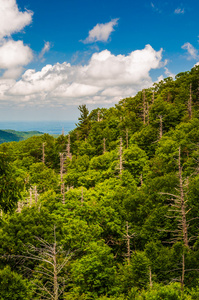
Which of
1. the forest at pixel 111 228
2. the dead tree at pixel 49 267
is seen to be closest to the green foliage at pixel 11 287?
the forest at pixel 111 228

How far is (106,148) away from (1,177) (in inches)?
2170

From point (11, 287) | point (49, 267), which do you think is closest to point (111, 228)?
point (49, 267)

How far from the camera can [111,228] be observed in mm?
26938

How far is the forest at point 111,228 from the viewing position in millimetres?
14297

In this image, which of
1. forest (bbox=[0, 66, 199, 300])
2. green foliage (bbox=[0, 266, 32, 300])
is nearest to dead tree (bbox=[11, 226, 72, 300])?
forest (bbox=[0, 66, 199, 300])

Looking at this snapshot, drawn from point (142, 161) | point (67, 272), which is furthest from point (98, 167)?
point (67, 272)

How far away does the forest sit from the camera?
563 inches

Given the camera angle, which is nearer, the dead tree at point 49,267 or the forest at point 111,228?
the dead tree at point 49,267

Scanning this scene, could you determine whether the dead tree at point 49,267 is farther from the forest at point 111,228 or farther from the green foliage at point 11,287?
the green foliage at point 11,287

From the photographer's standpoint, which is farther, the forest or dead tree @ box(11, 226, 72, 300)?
the forest

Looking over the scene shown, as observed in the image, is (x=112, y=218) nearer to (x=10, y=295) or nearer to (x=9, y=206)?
(x=10, y=295)

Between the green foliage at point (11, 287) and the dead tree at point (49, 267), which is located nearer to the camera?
the dead tree at point (49, 267)

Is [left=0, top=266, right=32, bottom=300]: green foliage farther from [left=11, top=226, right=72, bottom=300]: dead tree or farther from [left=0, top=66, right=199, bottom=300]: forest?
[left=11, top=226, right=72, bottom=300]: dead tree

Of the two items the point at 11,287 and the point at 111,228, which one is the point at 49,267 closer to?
the point at 11,287
